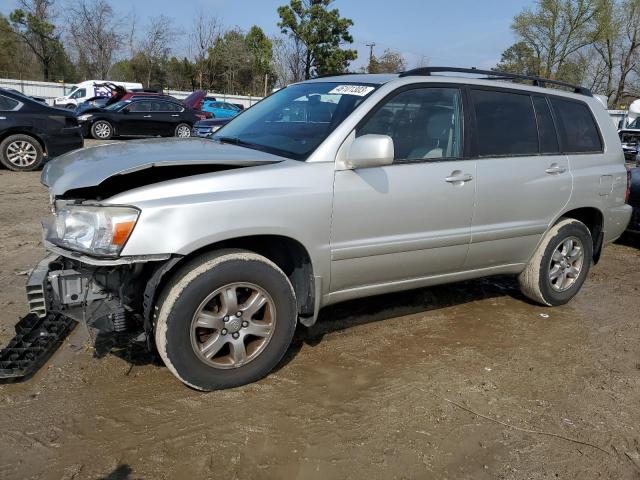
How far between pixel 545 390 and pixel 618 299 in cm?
240

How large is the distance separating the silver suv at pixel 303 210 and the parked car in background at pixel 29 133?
7.04 m

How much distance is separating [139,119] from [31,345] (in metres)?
15.0

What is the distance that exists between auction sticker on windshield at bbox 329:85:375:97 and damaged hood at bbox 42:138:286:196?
737 mm

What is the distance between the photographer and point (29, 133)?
9883 millimetres

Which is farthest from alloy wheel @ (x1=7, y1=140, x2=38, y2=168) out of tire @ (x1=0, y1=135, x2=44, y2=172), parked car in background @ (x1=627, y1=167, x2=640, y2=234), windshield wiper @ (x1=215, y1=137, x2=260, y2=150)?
parked car in background @ (x1=627, y1=167, x2=640, y2=234)

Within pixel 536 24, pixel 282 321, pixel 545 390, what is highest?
pixel 536 24

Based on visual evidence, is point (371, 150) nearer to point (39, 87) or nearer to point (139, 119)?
point (139, 119)

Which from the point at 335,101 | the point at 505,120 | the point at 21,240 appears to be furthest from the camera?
the point at 21,240

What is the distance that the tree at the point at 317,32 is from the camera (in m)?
35.2

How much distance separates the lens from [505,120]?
4.16 metres

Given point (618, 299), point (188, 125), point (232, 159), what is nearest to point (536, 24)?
point (188, 125)

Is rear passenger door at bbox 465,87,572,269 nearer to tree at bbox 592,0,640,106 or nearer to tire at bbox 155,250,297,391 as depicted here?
tire at bbox 155,250,297,391

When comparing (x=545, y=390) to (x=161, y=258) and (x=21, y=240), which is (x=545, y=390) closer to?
(x=161, y=258)

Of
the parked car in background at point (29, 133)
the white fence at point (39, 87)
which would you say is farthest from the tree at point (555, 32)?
the parked car in background at point (29, 133)
